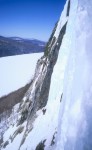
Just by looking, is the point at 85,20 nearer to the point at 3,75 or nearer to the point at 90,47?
the point at 90,47

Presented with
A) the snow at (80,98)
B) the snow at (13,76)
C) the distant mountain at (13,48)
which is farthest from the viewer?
the distant mountain at (13,48)

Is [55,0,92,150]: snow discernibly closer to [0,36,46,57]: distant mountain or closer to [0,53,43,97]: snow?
[0,53,43,97]: snow

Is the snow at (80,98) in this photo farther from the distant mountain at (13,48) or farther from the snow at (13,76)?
the distant mountain at (13,48)

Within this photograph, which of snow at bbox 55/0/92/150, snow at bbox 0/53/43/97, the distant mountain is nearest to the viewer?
snow at bbox 55/0/92/150

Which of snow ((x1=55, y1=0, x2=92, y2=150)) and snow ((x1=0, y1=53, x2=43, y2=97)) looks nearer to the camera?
snow ((x1=55, y1=0, x2=92, y2=150))

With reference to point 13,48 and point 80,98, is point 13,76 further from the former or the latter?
point 13,48

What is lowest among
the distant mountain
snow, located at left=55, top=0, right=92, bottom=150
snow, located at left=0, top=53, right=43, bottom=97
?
snow, located at left=55, top=0, right=92, bottom=150

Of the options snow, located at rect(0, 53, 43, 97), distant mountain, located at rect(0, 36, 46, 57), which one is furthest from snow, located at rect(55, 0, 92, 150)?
distant mountain, located at rect(0, 36, 46, 57)

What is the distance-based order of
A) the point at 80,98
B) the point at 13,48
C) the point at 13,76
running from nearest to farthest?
the point at 80,98 < the point at 13,76 < the point at 13,48

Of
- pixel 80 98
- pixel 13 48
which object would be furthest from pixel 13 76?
pixel 13 48

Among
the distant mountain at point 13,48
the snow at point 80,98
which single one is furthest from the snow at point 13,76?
the distant mountain at point 13,48

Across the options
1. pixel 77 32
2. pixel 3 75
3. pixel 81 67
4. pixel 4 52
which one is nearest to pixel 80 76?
pixel 81 67
